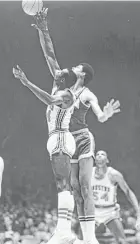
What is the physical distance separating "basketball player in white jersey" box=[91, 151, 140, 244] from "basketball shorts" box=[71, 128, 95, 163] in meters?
0.27

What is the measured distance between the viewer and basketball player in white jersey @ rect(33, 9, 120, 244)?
23.1ft

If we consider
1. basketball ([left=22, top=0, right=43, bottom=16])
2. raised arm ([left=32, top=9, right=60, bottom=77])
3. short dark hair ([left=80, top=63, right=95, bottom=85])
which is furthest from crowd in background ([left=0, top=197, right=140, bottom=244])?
basketball ([left=22, top=0, right=43, bottom=16])

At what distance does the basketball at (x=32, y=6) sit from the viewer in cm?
743

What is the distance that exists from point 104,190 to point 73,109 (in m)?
1.24

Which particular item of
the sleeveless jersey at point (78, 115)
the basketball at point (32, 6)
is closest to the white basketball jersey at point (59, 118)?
the sleeveless jersey at point (78, 115)

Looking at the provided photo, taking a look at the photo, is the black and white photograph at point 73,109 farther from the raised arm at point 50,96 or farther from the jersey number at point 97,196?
the raised arm at point 50,96

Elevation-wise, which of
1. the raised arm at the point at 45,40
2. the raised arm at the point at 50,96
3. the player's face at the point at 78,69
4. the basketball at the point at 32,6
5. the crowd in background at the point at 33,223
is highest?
the basketball at the point at 32,6

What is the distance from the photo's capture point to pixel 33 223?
24.4ft

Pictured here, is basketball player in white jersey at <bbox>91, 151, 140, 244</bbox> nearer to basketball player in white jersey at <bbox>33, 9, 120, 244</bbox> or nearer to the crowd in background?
the crowd in background

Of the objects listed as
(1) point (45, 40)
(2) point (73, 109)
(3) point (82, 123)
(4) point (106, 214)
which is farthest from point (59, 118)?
(4) point (106, 214)

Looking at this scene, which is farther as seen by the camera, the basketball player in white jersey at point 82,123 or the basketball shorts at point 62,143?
the basketball player in white jersey at point 82,123

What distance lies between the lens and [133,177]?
7.43 m

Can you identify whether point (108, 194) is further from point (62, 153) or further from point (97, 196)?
point (62, 153)

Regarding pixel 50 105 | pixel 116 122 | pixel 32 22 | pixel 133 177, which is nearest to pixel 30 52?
pixel 32 22
